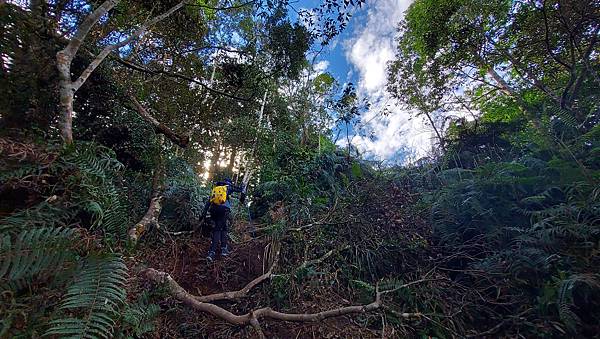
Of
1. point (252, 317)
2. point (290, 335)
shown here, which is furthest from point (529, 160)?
point (252, 317)

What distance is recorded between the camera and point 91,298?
1835mm

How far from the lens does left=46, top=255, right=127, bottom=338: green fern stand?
1683 millimetres

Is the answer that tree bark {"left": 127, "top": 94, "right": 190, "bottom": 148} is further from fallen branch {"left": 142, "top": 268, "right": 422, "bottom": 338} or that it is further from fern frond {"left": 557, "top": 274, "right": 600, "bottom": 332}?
fern frond {"left": 557, "top": 274, "right": 600, "bottom": 332}

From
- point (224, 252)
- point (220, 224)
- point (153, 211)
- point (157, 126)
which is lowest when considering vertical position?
point (224, 252)

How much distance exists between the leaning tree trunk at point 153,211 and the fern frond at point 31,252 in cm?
206

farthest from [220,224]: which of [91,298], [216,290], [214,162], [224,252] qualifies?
[214,162]

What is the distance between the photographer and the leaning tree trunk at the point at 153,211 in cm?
436

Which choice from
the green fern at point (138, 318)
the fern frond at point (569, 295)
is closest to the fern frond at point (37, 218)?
the green fern at point (138, 318)

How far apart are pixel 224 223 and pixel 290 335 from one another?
2.48 meters

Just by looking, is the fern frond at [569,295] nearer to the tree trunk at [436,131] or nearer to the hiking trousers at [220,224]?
the hiking trousers at [220,224]

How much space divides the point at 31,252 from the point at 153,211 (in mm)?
3284

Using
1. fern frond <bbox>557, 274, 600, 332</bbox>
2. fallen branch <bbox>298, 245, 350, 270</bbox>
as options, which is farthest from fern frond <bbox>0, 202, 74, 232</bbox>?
fern frond <bbox>557, 274, 600, 332</bbox>

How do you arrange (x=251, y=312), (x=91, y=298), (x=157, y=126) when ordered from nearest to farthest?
(x=91, y=298)
(x=251, y=312)
(x=157, y=126)

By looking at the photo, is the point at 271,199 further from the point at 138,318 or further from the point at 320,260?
the point at 138,318
